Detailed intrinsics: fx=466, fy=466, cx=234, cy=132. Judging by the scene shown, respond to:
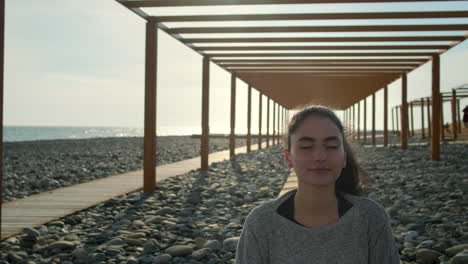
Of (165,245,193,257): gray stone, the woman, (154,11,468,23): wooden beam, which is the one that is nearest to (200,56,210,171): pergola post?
(154,11,468,23): wooden beam

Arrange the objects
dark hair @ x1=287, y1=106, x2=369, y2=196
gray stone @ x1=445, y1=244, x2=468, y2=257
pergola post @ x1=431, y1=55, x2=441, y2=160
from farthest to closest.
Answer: pergola post @ x1=431, y1=55, x2=441, y2=160 → gray stone @ x1=445, y1=244, x2=468, y2=257 → dark hair @ x1=287, y1=106, x2=369, y2=196

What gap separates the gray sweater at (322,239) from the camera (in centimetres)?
176

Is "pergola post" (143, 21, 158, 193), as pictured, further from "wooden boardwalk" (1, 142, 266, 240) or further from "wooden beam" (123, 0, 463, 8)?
"wooden beam" (123, 0, 463, 8)

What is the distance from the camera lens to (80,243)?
430 cm

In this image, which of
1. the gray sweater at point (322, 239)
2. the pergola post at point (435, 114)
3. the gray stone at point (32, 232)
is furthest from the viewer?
the pergola post at point (435, 114)

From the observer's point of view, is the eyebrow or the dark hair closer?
the eyebrow

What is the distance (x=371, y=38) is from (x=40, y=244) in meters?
6.36

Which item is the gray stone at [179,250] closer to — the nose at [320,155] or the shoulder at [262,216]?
the shoulder at [262,216]

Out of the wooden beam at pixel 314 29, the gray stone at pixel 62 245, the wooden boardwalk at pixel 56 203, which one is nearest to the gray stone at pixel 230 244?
the gray stone at pixel 62 245

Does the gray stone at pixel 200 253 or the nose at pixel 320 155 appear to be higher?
the nose at pixel 320 155

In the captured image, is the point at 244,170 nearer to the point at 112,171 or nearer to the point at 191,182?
the point at 191,182

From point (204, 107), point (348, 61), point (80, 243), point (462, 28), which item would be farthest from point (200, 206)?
point (348, 61)

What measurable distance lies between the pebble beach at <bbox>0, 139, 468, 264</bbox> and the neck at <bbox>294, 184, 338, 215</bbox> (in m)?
0.57

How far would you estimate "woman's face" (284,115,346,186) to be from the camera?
1.83m
